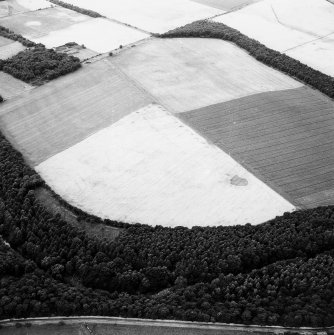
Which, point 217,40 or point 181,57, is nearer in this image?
point 181,57

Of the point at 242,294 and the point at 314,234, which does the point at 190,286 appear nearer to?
the point at 242,294

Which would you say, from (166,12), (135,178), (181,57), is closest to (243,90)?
(181,57)

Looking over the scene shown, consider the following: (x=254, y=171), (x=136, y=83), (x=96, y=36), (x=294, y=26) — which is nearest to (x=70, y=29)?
(x=96, y=36)

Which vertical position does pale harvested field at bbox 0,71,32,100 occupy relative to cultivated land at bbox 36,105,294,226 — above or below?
above

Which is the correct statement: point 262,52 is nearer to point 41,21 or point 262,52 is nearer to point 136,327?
point 41,21

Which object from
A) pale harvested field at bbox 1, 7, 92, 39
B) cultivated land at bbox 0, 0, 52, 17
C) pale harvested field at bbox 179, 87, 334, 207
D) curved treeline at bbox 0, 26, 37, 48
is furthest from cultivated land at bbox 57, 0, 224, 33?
pale harvested field at bbox 179, 87, 334, 207

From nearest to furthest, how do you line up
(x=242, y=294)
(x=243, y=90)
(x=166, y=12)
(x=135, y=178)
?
(x=242, y=294) → (x=135, y=178) → (x=243, y=90) → (x=166, y=12)

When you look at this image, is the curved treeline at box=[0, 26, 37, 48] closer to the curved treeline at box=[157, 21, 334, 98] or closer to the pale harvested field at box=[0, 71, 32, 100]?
the pale harvested field at box=[0, 71, 32, 100]

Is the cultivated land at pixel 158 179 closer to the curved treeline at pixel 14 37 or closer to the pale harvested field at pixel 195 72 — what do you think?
the pale harvested field at pixel 195 72
